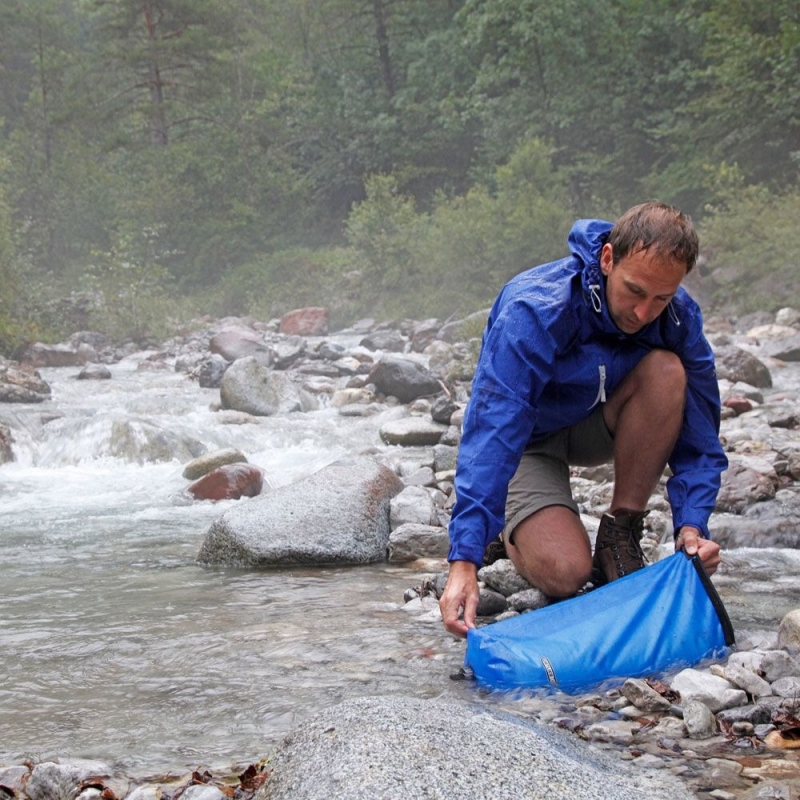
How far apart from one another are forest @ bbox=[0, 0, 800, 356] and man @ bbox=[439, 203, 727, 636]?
47.6 feet

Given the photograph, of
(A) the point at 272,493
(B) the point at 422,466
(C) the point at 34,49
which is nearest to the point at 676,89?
(B) the point at 422,466

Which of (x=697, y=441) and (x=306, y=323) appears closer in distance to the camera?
(x=697, y=441)

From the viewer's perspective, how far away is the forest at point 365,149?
65.8ft

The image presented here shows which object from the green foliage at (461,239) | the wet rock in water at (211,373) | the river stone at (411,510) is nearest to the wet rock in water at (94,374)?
the wet rock in water at (211,373)

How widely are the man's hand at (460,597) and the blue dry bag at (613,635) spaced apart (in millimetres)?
147

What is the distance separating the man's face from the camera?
104 inches

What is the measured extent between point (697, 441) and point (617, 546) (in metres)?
0.44

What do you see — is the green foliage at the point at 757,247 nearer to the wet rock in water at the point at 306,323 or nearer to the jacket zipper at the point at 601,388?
the wet rock in water at the point at 306,323

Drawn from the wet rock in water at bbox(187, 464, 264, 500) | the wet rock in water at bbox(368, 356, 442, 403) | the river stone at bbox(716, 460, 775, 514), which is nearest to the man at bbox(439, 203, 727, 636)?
the river stone at bbox(716, 460, 775, 514)

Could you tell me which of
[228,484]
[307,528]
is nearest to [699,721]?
[307,528]

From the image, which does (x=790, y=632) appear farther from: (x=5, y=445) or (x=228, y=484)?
(x=5, y=445)

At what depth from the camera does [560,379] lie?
9.88 feet

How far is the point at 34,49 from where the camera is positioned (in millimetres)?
36375

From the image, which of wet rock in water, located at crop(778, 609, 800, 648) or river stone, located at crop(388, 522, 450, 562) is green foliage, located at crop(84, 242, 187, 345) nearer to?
river stone, located at crop(388, 522, 450, 562)
